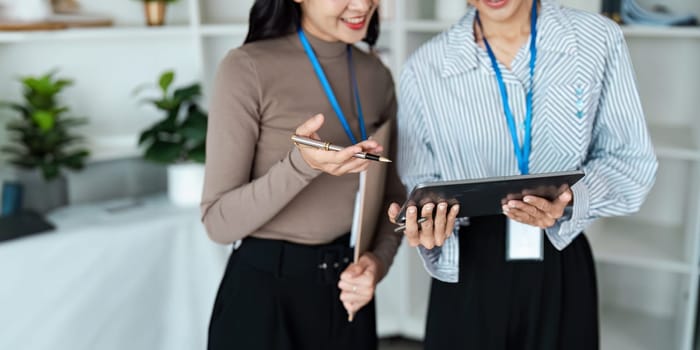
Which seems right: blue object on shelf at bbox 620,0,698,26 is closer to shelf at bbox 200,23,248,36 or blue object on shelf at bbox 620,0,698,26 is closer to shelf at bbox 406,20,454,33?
shelf at bbox 406,20,454,33

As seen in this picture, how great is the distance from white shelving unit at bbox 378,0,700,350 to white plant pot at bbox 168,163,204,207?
32.9 inches

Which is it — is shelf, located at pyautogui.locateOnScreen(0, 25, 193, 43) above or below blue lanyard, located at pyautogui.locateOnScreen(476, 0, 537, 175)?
above

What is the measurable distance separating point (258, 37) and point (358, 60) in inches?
9.5

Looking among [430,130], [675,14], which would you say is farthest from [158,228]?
[675,14]

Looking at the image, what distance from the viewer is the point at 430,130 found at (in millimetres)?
1467

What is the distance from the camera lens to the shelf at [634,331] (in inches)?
105

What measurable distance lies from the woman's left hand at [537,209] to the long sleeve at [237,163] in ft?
1.32

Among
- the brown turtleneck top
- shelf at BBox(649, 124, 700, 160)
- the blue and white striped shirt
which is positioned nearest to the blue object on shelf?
shelf at BBox(649, 124, 700, 160)

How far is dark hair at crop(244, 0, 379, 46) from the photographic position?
142 cm

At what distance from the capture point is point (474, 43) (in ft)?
4.79

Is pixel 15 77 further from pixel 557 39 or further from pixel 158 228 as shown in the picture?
pixel 557 39

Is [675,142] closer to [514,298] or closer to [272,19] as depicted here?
[514,298]

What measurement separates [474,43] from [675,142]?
1.36 m

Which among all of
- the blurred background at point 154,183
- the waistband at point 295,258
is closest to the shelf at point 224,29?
the blurred background at point 154,183
